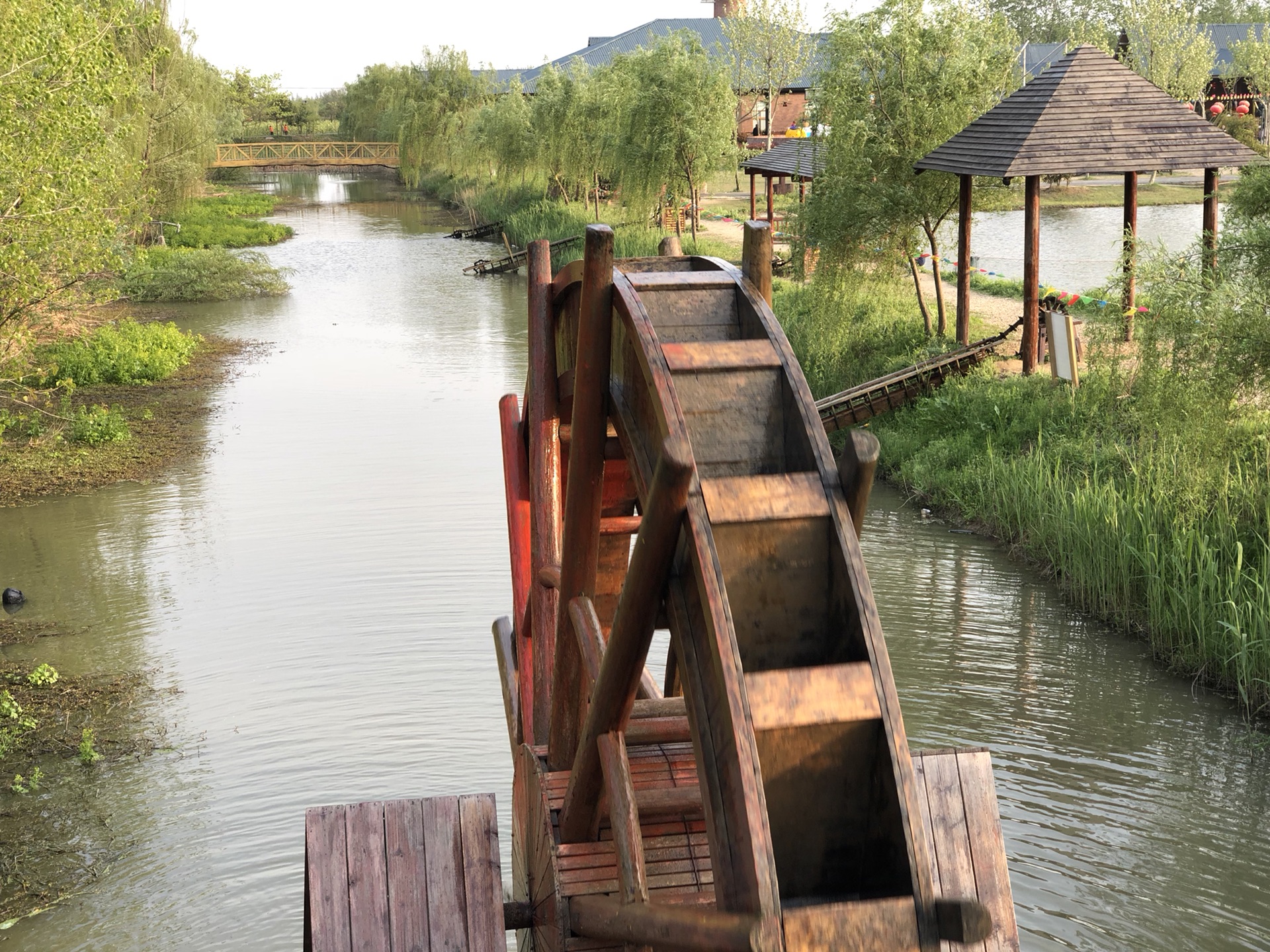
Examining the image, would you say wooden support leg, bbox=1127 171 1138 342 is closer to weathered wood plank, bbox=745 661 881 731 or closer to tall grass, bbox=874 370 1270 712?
tall grass, bbox=874 370 1270 712

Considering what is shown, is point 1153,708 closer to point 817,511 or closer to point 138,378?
point 817,511

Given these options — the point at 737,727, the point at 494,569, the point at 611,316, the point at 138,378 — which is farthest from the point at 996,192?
the point at 737,727

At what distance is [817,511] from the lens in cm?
292

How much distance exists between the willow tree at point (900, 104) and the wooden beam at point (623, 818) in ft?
43.7

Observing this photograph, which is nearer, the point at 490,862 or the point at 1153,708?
the point at 490,862

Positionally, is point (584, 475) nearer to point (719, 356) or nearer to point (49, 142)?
point (719, 356)

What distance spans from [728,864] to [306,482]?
12.1 m

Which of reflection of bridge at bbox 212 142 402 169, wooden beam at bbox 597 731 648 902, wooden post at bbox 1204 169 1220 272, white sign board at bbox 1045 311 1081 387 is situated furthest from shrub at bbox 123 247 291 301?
reflection of bridge at bbox 212 142 402 169

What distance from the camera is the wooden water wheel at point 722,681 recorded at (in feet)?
8.57

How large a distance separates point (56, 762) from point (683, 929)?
655cm

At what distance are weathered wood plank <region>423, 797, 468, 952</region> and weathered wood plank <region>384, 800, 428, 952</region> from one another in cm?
2

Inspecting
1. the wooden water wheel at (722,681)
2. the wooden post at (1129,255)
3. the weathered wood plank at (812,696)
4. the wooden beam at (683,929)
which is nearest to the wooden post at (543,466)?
the wooden water wheel at (722,681)

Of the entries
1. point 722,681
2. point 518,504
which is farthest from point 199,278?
point 722,681

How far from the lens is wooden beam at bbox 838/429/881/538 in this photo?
110 inches
